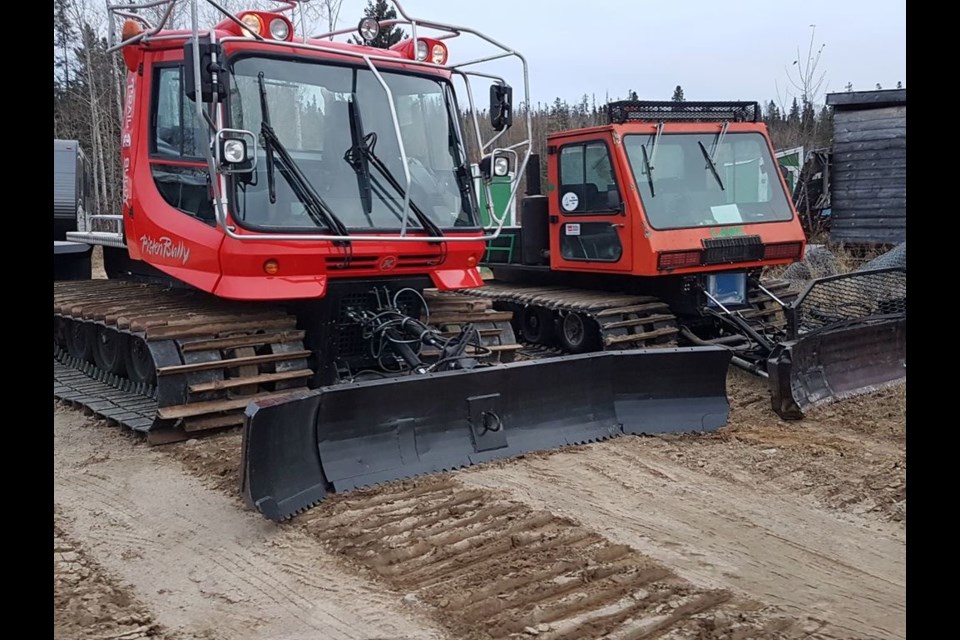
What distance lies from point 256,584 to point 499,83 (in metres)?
3.98

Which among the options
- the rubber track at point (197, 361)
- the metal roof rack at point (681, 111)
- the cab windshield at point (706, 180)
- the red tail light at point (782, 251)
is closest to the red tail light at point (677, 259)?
the cab windshield at point (706, 180)

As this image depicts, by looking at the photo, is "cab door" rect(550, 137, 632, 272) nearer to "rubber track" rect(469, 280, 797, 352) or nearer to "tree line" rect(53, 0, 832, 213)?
"rubber track" rect(469, 280, 797, 352)

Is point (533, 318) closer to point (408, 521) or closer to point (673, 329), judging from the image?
point (673, 329)

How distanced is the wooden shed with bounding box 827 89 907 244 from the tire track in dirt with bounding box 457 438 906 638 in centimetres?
1133

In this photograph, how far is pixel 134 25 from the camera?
6.00m

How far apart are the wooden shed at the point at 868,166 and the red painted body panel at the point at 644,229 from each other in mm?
7520

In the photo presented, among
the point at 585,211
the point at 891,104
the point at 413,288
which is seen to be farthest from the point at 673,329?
the point at 891,104

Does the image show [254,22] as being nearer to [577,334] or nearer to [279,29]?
[279,29]

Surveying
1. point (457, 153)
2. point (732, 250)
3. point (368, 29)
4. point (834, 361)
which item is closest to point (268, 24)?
→ point (368, 29)

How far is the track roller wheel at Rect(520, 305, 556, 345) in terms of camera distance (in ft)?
27.6

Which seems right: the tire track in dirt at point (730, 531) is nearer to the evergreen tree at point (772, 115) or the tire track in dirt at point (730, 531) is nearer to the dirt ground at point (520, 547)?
the dirt ground at point (520, 547)

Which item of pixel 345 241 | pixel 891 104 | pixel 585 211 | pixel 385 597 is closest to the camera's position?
pixel 385 597

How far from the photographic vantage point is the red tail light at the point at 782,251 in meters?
7.83

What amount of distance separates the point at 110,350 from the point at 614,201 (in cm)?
427
